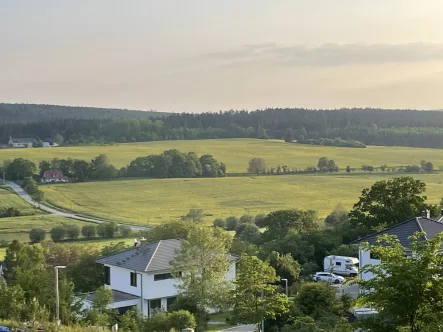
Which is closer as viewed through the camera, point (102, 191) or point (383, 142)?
point (102, 191)

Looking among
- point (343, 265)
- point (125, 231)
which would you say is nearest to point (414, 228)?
point (343, 265)

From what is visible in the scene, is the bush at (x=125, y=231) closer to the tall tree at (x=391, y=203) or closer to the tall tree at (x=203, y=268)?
the tall tree at (x=391, y=203)

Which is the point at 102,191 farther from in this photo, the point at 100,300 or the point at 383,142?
the point at 383,142

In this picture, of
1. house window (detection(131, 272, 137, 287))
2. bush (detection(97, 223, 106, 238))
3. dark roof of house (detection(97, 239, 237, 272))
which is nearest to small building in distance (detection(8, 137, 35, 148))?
bush (detection(97, 223, 106, 238))

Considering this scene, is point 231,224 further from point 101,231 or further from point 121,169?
point 121,169

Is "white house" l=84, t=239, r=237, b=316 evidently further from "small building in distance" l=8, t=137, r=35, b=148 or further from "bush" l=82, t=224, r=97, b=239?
"small building in distance" l=8, t=137, r=35, b=148

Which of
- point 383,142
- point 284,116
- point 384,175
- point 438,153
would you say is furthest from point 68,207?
point 284,116

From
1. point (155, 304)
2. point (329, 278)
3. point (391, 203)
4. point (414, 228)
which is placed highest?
point (414, 228)

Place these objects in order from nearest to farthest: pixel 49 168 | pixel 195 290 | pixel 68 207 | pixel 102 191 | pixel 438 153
Result: 1. pixel 195 290
2. pixel 68 207
3. pixel 102 191
4. pixel 49 168
5. pixel 438 153
